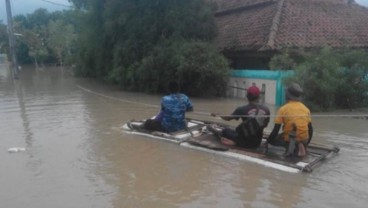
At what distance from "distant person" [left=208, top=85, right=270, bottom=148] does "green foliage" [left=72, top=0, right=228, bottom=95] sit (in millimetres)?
10423

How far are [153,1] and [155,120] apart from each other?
11438 millimetres

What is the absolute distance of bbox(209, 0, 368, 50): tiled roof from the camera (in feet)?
61.5

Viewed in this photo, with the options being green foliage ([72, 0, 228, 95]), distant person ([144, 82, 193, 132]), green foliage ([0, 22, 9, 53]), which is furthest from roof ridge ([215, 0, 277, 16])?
green foliage ([0, 22, 9, 53])

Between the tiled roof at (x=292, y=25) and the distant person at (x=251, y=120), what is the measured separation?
979 cm

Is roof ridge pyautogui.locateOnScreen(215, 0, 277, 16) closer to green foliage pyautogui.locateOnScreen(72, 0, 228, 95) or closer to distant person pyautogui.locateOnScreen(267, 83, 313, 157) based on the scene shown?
green foliage pyautogui.locateOnScreen(72, 0, 228, 95)

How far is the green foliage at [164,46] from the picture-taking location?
62.2ft

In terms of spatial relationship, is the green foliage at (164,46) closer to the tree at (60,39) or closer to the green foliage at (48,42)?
the green foliage at (48,42)

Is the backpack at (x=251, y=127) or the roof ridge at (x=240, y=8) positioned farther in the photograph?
the roof ridge at (x=240, y=8)

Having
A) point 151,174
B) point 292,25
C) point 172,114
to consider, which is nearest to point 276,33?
point 292,25

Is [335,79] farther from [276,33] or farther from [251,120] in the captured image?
[251,120]

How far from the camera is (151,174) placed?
7.64 m

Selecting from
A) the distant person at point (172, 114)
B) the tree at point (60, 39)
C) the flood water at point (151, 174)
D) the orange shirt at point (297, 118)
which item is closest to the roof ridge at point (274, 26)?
the flood water at point (151, 174)

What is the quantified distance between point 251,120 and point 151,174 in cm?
213

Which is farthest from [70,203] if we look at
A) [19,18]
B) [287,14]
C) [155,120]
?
[19,18]
